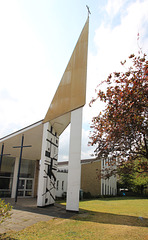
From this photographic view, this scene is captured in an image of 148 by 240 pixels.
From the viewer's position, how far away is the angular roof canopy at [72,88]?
34.7 feet

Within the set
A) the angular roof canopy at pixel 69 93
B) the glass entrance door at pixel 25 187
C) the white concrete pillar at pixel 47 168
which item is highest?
the angular roof canopy at pixel 69 93

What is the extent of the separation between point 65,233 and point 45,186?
5.44 meters

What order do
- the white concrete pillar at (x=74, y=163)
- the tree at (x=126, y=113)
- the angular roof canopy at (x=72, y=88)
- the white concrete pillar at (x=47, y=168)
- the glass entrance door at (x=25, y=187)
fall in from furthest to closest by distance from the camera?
the glass entrance door at (x=25, y=187), the white concrete pillar at (x=47, y=168), the angular roof canopy at (x=72, y=88), the white concrete pillar at (x=74, y=163), the tree at (x=126, y=113)

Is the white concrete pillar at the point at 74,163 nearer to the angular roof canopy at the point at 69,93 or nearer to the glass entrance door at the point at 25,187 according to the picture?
the angular roof canopy at the point at 69,93

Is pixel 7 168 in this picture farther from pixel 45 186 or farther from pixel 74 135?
pixel 74 135

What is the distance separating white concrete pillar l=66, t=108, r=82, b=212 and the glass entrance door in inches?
423

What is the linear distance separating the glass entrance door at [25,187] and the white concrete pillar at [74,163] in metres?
10.7

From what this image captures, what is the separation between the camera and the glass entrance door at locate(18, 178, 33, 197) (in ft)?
61.3

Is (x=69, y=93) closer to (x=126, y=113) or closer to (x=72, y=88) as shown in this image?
(x=72, y=88)

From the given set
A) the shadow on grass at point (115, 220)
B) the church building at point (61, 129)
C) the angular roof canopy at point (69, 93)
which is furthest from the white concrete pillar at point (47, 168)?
the shadow on grass at point (115, 220)

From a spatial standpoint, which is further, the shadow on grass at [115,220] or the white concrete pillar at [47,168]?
the white concrete pillar at [47,168]

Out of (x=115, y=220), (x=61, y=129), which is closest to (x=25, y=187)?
(x=61, y=129)

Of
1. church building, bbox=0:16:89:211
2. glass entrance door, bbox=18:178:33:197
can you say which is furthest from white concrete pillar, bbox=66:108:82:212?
glass entrance door, bbox=18:178:33:197

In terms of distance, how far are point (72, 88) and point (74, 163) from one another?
4159mm
